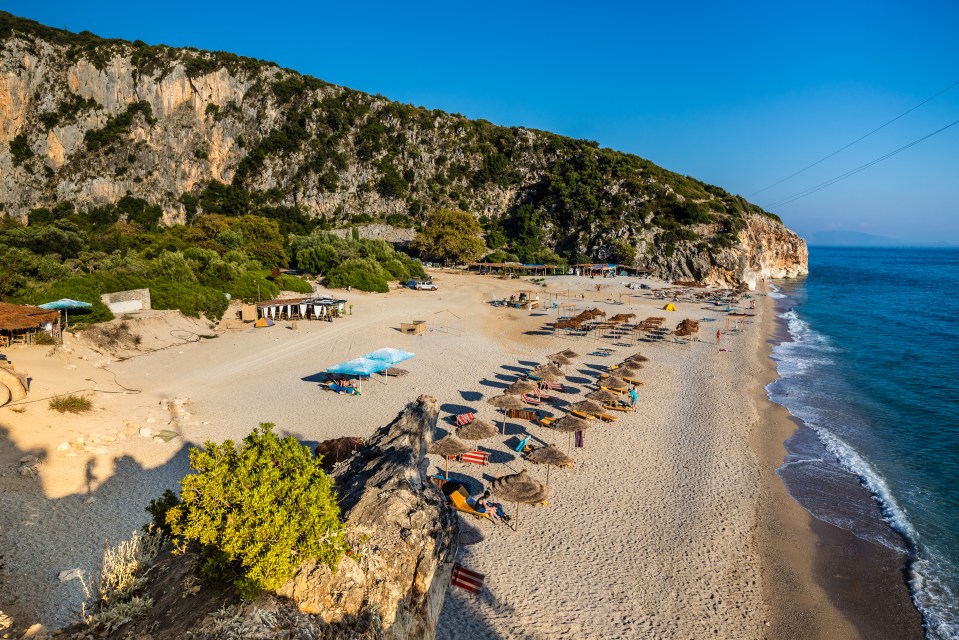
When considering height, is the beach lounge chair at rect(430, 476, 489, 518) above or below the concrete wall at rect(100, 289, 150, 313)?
below

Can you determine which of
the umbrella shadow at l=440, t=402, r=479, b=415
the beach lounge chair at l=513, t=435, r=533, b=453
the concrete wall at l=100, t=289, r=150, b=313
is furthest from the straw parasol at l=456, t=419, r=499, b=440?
the concrete wall at l=100, t=289, r=150, b=313

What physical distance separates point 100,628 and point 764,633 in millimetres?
11147

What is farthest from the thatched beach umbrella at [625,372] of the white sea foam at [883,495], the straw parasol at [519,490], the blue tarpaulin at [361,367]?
the straw parasol at [519,490]

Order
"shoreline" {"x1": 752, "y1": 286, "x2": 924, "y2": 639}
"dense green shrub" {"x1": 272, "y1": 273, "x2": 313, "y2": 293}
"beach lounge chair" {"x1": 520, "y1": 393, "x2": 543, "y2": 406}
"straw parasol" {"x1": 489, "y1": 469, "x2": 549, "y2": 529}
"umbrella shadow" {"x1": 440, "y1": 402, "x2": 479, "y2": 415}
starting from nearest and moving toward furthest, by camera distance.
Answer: "shoreline" {"x1": 752, "y1": 286, "x2": 924, "y2": 639}
"straw parasol" {"x1": 489, "y1": 469, "x2": 549, "y2": 529}
"umbrella shadow" {"x1": 440, "y1": 402, "x2": 479, "y2": 415}
"beach lounge chair" {"x1": 520, "y1": 393, "x2": 543, "y2": 406}
"dense green shrub" {"x1": 272, "y1": 273, "x2": 313, "y2": 293}

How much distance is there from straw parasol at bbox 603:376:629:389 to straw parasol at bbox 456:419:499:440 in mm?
7100

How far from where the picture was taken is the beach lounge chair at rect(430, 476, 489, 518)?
38.8ft

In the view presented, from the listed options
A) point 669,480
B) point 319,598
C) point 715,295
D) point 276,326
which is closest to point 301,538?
point 319,598

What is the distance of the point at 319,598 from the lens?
5.53 m

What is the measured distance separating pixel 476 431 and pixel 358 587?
879cm

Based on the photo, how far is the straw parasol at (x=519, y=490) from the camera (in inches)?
444

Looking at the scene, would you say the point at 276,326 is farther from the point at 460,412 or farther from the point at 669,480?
the point at 669,480

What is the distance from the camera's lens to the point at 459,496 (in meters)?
12.1

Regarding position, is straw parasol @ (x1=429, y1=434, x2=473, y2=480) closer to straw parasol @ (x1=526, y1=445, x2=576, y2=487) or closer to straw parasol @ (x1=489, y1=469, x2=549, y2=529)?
straw parasol @ (x1=489, y1=469, x2=549, y2=529)

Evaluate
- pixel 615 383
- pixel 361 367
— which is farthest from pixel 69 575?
pixel 615 383
